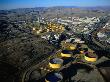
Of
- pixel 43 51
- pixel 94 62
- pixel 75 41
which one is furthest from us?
pixel 75 41

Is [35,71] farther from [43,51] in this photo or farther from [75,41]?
[75,41]

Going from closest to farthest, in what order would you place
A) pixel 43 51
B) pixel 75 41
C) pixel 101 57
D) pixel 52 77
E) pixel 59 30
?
pixel 52 77 < pixel 101 57 < pixel 43 51 < pixel 75 41 < pixel 59 30

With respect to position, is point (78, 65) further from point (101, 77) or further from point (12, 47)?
point (12, 47)

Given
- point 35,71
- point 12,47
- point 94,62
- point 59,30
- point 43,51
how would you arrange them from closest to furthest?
point 35,71 < point 94,62 < point 43,51 < point 12,47 < point 59,30

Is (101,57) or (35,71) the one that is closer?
(35,71)

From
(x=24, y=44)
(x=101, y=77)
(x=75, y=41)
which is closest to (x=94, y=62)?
(x=101, y=77)

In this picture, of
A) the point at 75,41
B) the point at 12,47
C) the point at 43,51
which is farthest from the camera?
the point at 75,41

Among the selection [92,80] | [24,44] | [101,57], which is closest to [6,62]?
[24,44]

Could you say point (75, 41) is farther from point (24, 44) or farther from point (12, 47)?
point (12, 47)
